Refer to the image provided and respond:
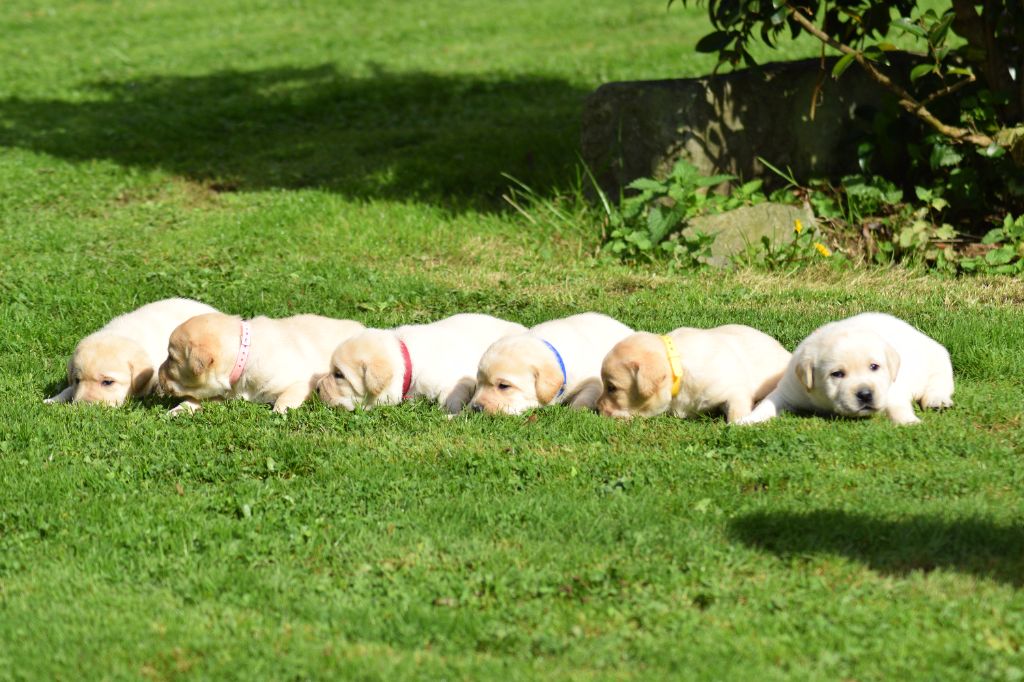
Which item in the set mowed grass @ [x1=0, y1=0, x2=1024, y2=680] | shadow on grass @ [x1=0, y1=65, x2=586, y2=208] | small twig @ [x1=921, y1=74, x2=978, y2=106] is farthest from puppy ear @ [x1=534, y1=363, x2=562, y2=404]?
shadow on grass @ [x1=0, y1=65, x2=586, y2=208]

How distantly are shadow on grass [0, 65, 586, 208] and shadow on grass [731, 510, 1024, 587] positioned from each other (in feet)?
22.9

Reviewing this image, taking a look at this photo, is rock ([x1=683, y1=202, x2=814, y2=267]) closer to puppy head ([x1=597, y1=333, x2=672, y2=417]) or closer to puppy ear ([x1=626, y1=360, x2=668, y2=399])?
puppy head ([x1=597, y1=333, x2=672, y2=417])

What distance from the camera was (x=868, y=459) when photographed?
251 inches

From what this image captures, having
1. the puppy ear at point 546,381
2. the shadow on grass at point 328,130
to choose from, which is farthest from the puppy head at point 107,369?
the shadow on grass at point 328,130

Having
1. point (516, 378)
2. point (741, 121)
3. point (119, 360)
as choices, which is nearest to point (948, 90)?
point (741, 121)

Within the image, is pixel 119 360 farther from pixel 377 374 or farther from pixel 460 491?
pixel 460 491

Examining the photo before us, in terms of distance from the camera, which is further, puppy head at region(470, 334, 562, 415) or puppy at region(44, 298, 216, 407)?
puppy at region(44, 298, 216, 407)

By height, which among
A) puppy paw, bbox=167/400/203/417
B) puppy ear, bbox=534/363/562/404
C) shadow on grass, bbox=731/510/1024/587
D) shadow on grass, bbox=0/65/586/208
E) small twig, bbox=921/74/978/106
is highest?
small twig, bbox=921/74/978/106

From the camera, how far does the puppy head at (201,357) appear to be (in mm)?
7613

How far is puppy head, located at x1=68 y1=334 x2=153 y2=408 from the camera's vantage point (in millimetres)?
7824

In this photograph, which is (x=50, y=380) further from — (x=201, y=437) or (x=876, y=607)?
(x=876, y=607)

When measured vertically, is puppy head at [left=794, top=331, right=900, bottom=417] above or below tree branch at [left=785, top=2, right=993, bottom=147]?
below

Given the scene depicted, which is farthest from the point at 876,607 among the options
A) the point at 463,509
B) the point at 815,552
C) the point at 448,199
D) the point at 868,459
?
the point at 448,199

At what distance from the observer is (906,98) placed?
1035 centimetres
